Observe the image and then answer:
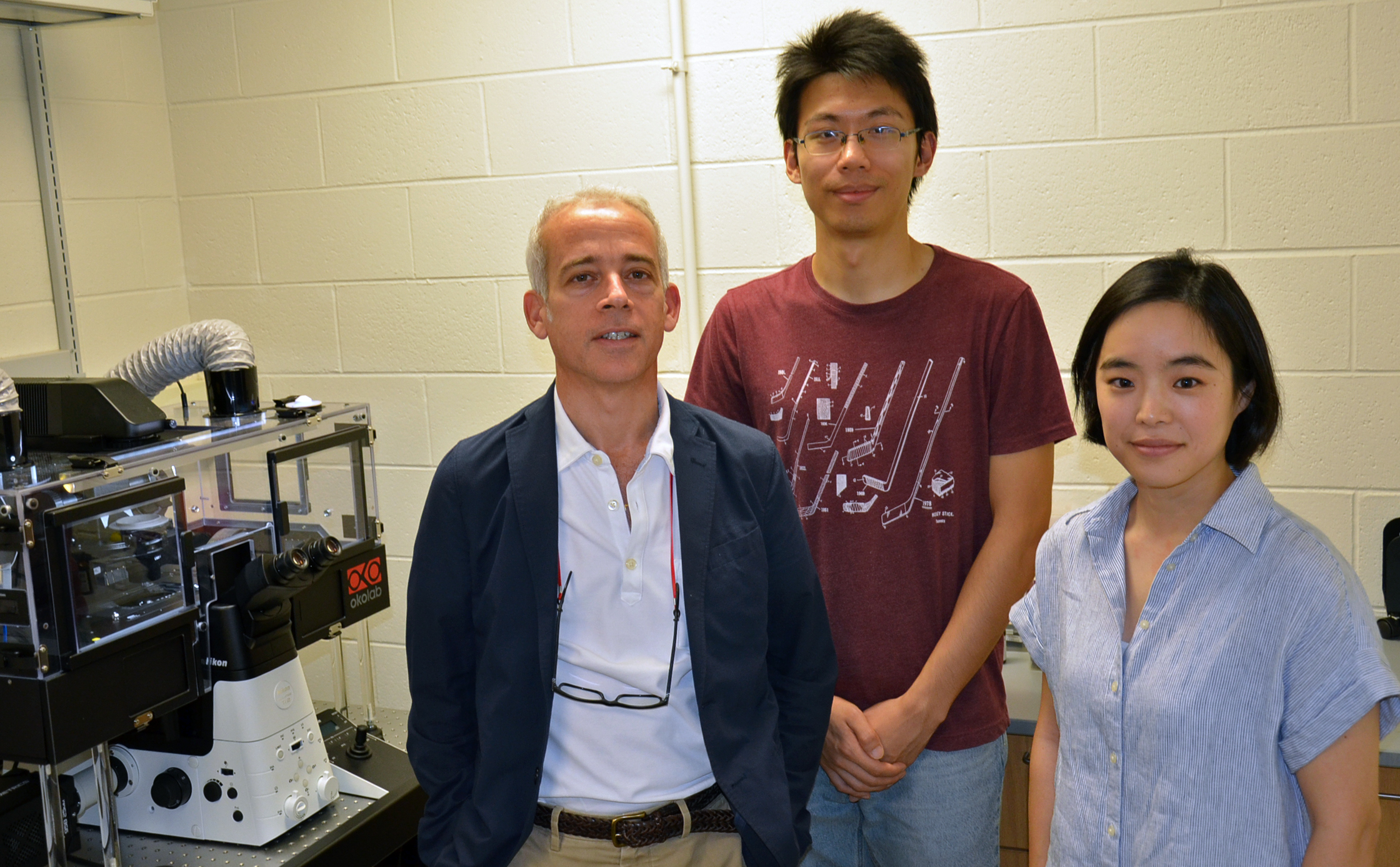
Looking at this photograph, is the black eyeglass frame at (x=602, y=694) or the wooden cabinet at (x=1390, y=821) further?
the wooden cabinet at (x=1390, y=821)

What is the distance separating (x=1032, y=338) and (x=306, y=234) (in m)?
2.13

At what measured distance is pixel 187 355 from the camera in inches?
77.2

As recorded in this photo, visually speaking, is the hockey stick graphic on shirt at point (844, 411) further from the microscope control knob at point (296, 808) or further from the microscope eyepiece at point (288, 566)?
the microscope control knob at point (296, 808)

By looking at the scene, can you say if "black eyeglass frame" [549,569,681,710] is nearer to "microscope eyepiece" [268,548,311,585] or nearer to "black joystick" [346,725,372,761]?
"microscope eyepiece" [268,548,311,585]

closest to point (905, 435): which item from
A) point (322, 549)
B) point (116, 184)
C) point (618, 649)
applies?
point (618, 649)

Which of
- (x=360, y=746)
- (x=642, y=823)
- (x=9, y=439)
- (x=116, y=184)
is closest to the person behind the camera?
(x=642, y=823)

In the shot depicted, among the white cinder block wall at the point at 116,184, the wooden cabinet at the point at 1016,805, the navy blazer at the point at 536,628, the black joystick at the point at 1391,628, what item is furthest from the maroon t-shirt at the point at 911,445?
the white cinder block wall at the point at 116,184

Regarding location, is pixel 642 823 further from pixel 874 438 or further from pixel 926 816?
pixel 874 438

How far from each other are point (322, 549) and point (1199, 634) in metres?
1.25

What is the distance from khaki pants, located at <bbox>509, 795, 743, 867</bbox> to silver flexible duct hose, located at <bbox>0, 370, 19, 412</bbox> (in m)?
0.94

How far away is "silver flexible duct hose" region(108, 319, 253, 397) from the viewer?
75.4 inches

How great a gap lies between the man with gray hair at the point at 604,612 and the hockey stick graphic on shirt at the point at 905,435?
0.24 meters

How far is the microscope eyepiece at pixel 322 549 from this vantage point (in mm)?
1714

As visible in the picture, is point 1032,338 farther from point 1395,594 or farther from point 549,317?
point 1395,594
